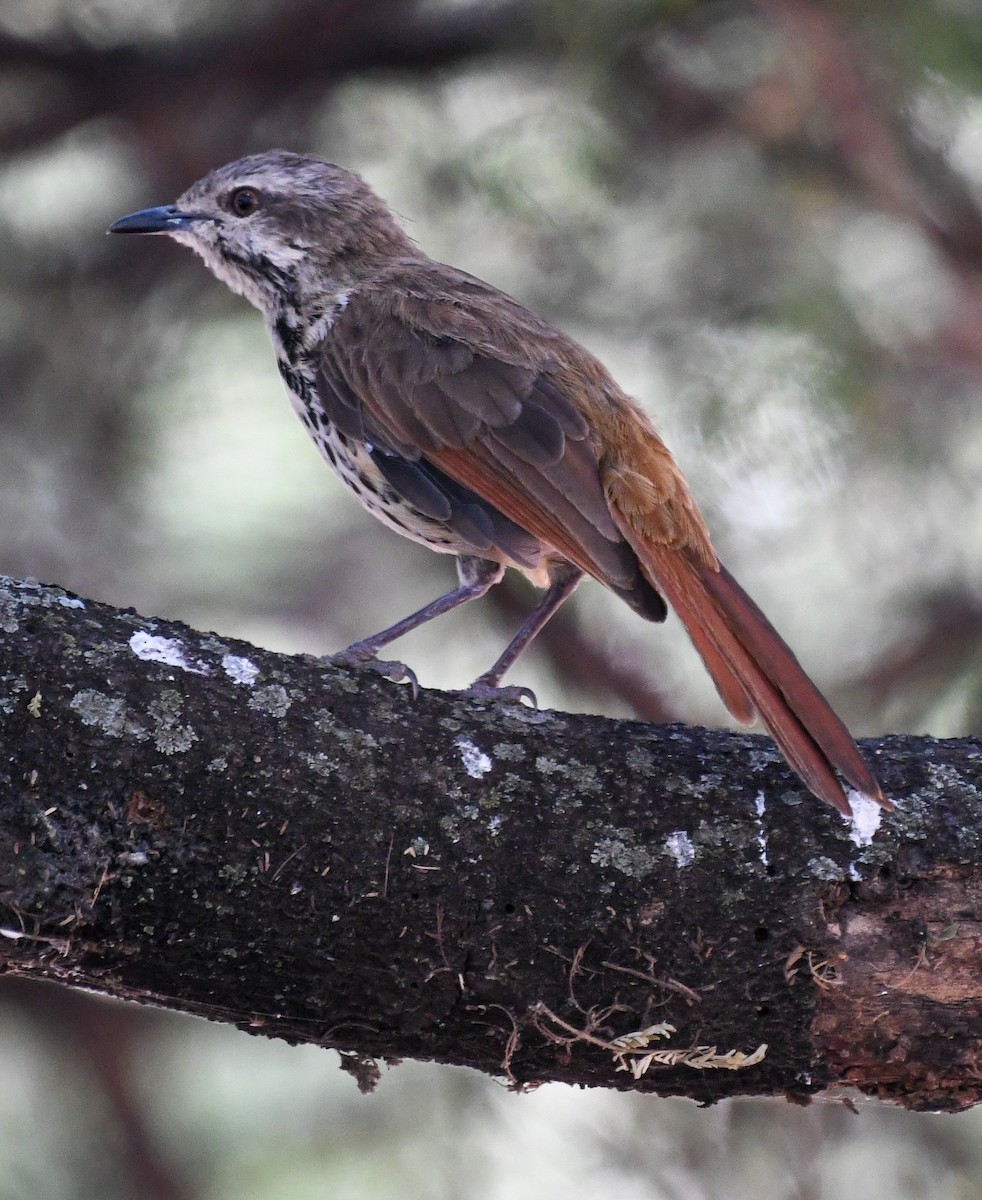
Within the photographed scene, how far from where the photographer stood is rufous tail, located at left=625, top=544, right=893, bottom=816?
9.47ft

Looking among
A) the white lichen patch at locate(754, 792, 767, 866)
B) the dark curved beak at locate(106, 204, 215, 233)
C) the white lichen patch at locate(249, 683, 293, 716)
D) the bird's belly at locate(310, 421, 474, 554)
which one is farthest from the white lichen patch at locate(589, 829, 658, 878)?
the dark curved beak at locate(106, 204, 215, 233)

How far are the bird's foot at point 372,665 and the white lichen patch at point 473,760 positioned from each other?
0.15 metres

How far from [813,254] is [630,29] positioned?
0.84 meters

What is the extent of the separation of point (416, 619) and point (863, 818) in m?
1.40

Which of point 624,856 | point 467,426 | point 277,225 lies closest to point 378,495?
point 467,426

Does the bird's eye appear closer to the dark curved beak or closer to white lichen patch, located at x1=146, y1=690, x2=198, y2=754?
the dark curved beak

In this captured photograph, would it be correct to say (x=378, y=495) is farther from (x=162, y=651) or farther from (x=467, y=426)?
(x=162, y=651)

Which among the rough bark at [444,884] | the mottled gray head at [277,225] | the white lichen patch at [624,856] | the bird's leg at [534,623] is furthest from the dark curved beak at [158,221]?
the white lichen patch at [624,856]

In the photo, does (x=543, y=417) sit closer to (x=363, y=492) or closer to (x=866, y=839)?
(x=363, y=492)

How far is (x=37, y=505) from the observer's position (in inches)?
185

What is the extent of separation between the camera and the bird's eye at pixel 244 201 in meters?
4.68

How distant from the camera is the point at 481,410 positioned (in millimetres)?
3906

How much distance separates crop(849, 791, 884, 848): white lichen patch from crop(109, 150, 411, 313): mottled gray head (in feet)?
7.91

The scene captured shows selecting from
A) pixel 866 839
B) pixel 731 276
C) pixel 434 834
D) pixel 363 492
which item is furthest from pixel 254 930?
pixel 731 276
